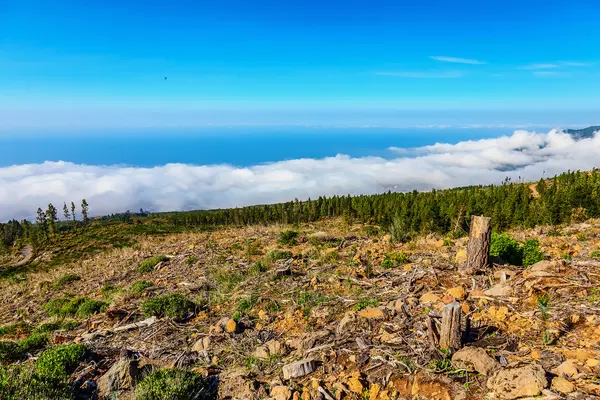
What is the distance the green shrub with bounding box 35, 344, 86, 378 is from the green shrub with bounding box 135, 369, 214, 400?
7.11ft

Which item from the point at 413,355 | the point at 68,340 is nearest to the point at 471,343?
the point at 413,355

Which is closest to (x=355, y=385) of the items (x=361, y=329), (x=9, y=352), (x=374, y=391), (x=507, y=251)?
(x=374, y=391)

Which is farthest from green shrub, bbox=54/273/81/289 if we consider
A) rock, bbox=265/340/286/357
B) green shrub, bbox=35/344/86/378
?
rock, bbox=265/340/286/357

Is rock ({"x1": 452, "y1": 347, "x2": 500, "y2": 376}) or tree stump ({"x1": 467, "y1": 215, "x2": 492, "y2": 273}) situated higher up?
tree stump ({"x1": 467, "y1": 215, "x2": 492, "y2": 273})

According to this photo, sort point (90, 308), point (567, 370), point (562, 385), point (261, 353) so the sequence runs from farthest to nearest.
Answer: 1. point (90, 308)
2. point (261, 353)
3. point (567, 370)
4. point (562, 385)

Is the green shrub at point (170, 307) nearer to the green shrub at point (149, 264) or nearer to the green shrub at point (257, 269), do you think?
the green shrub at point (257, 269)

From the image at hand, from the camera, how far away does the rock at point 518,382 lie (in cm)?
440

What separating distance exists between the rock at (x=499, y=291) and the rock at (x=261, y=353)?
5195 millimetres

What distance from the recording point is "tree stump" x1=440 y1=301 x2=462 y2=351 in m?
5.68

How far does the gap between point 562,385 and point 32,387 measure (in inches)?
332

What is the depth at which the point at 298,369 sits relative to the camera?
19.5 ft

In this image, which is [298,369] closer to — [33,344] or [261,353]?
[261,353]

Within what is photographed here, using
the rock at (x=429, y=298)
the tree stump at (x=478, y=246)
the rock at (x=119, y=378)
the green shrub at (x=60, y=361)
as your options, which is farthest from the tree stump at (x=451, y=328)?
the green shrub at (x=60, y=361)

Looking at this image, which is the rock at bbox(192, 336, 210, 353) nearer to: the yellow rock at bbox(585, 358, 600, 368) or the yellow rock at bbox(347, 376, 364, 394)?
the yellow rock at bbox(347, 376, 364, 394)
